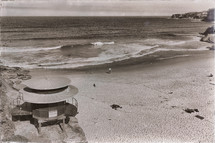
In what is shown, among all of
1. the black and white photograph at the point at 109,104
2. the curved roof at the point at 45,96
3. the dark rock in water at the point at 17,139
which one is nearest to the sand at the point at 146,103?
the black and white photograph at the point at 109,104

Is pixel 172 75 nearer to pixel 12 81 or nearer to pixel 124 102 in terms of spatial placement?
pixel 124 102

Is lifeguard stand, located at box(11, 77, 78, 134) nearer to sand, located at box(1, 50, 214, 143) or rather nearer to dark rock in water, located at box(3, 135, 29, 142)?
dark rock in water, located at box(3, 135, 29, 142)

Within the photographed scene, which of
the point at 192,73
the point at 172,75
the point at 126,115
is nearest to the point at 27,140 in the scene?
the point at 126,115

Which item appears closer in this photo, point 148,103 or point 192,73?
point 148,103

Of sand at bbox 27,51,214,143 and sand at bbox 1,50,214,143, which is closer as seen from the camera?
sand at bbox 1,50,214,143

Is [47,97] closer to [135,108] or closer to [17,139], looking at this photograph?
[17,139]

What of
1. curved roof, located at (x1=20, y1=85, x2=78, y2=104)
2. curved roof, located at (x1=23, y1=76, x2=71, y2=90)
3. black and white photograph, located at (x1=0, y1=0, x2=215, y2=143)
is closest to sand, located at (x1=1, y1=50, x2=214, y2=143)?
black and white photograph, located at (x1=0, y1=0, x2=215, y2=143)

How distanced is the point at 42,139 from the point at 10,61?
89.0ft

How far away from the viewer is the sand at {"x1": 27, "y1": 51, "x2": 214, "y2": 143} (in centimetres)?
1576

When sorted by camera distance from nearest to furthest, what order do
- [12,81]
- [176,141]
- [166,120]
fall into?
[176,141] < [166,120] < [12,81]

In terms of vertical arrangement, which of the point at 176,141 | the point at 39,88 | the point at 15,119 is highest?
the point at 39,88

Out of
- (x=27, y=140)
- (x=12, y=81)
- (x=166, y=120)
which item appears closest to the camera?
(x=27, y=140)

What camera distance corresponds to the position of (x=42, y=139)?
14461 mm

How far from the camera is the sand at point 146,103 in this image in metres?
15.8
